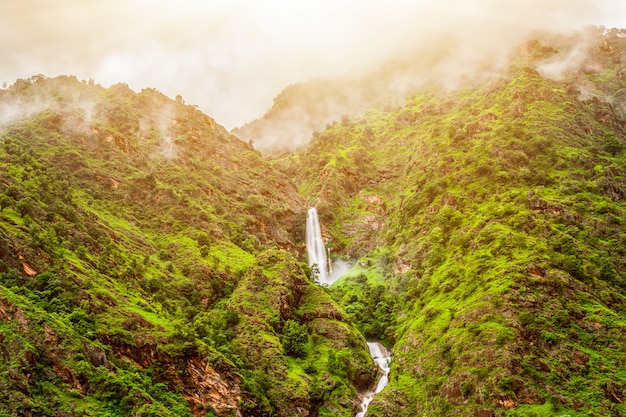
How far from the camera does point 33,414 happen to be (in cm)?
4822

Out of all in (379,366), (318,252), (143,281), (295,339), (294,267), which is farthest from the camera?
(318,252)

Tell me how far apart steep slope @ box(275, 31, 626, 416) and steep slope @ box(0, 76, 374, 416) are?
1584cm

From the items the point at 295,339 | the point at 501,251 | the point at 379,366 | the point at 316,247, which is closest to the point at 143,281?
the point at 295,339

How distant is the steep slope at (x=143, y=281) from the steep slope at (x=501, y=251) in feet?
52.0

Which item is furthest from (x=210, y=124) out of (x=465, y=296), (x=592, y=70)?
(x=592, y=70)

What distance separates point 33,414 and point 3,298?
14246 mm

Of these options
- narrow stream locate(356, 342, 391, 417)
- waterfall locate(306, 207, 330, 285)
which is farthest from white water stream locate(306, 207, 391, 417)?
narrow stream locate(356, 342, 391, 417)

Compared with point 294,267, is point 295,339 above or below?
Answer: below

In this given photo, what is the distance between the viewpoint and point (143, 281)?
8662cm

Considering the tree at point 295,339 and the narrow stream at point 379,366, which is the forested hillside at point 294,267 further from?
the narrow stream at point 379,366

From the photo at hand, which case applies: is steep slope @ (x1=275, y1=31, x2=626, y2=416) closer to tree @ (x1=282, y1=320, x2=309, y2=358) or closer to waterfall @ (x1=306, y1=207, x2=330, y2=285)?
waterfall @ (x1=306, y1=207, x2=330, y2=285)

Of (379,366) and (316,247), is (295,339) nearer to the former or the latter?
(379,366)

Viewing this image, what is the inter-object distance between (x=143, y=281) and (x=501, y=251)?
6504 cm

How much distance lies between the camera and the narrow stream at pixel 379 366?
269ft
